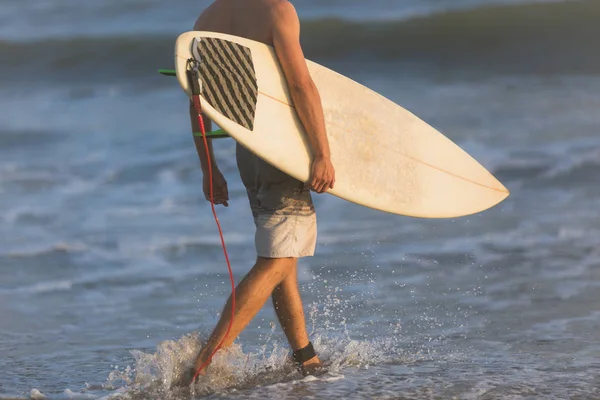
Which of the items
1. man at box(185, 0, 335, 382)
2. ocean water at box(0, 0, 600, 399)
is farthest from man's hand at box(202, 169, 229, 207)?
ocean water at box(0, 0, 600, 399)

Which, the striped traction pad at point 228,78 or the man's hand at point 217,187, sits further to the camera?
the man's hand at point 217,187

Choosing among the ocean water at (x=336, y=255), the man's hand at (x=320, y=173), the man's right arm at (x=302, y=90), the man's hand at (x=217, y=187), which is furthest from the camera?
the man's hand at (x=217, y=187)

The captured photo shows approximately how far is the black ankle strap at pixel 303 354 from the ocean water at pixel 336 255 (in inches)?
2.2

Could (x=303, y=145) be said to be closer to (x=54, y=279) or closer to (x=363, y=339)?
(x=363, y=339)

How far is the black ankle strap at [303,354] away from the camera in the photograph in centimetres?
384

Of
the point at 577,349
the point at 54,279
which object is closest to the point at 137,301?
the point at 54,279

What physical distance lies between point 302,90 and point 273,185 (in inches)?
14.3

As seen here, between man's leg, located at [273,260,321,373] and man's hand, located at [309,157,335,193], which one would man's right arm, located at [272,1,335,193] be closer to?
man's hand, located at [309,157,335,193]

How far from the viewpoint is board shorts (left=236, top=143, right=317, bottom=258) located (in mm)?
3621

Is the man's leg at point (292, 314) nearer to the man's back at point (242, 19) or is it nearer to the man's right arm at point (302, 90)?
the man's right arm at point (302, 90)

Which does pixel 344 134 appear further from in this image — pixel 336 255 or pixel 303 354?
pixel 336 255

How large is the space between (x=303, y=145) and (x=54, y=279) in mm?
2639

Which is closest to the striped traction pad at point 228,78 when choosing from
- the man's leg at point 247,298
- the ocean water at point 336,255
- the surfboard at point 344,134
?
the surfboard at point 344,134

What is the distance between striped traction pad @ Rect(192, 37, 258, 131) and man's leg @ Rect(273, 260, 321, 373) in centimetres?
64
